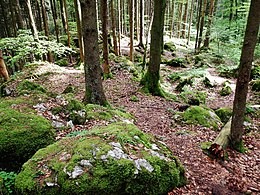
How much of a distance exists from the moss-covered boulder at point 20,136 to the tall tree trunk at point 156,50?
6.74 metres

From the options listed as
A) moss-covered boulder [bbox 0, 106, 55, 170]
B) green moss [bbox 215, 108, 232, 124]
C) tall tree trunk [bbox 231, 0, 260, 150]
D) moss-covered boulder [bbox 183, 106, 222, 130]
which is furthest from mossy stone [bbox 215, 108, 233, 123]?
moss-covered boulder [bbox 0, 106, 55, 170]

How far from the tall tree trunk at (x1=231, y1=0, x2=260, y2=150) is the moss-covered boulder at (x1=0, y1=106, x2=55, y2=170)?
15.9 feet

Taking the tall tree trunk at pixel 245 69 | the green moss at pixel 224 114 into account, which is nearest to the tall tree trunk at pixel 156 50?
the green moss at pixel 224 114

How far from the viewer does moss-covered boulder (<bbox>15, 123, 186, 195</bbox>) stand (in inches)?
117

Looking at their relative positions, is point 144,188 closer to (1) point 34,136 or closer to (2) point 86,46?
(1) point 34,136

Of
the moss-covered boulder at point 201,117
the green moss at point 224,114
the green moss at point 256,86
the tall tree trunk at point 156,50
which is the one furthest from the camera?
the green moss at point 256,86

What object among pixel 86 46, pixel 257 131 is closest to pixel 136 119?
pixel 86 46

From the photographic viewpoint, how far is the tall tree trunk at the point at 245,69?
4613 millimetres

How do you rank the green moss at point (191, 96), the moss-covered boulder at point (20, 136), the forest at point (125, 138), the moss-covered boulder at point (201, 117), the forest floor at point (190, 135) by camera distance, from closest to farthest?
the forest at point (125, 138) → the moss-covered boulder at point (20, 136) → the forest floor at point (190, 135) → the moss-covered boulder at point (201, 117) → the green moss at point (191, 96)

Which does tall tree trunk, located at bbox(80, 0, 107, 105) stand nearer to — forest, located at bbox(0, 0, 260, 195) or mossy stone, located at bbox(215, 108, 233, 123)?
forest, located at bbox(0, 0, 260, 195)

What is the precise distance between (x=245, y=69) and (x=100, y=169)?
4.31 meters

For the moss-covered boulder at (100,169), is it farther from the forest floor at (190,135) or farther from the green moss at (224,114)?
the green moss at (224,114)

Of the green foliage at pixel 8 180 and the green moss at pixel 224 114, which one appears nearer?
the green foliage at pixel 8 180

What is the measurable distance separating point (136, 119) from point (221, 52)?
14.5 metres
